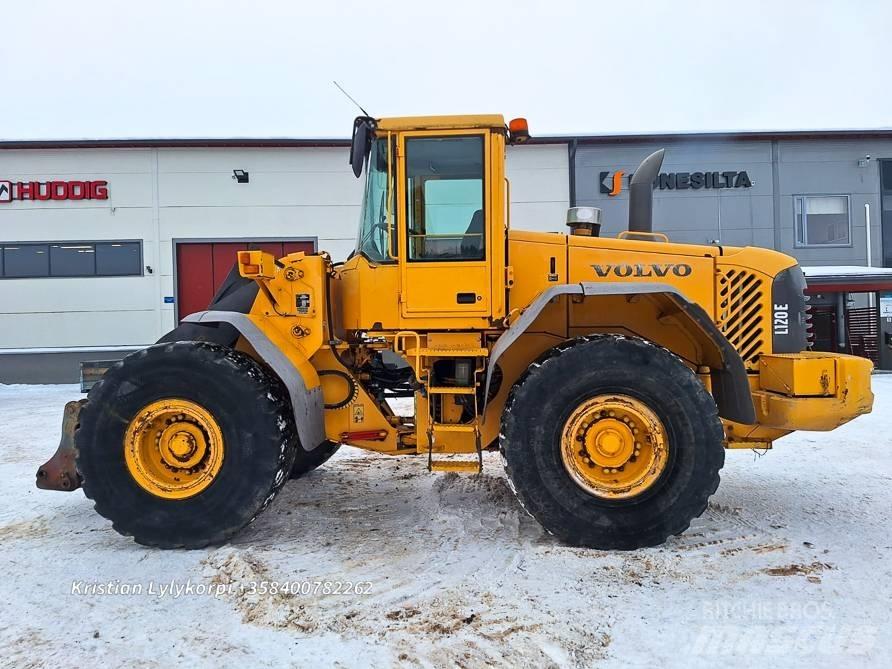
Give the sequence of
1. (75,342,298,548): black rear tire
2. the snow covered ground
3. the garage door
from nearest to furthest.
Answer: the snow covered ground → (75,342,298,548): black rear tire → the garage door

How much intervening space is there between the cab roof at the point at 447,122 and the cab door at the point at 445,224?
46mm

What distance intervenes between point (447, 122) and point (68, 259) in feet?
43.9

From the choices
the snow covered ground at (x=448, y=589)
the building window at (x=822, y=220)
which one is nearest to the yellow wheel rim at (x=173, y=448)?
the snow covered ground at (x=448, y=589)

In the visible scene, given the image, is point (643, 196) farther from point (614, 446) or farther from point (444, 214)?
point (614, 446)

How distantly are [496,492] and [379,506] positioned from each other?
935 mm

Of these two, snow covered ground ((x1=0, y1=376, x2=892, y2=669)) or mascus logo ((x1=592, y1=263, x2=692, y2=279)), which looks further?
mascus logo ((x1=592, y1=263, x2=692, y2=279))

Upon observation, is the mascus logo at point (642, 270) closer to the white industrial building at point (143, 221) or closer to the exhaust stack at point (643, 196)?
the exhaust stack at point (643, 196)

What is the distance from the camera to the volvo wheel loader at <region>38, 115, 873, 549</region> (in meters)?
3.30

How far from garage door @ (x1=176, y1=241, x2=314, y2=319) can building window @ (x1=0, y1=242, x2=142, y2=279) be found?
3.37 ft

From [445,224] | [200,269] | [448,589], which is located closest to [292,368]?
[445,224]

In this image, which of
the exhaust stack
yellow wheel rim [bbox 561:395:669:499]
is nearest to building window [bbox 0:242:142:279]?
the exhaust stack

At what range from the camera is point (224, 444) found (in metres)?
3.41

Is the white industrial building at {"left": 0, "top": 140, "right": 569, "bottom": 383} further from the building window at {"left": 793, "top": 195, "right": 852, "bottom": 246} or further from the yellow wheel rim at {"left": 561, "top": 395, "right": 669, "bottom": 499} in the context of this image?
the yellow wheel rim at {"left": 561, "top": 395, "right": 669, "bottom": 499}

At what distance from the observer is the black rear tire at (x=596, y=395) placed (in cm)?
324
